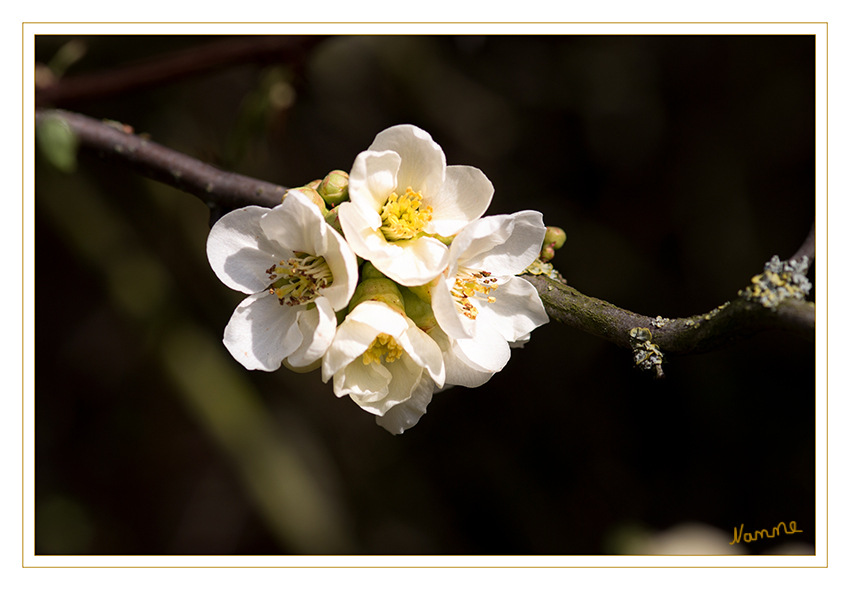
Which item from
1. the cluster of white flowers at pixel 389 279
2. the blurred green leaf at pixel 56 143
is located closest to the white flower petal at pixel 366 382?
the cluster of white flowers at pixel 389 279

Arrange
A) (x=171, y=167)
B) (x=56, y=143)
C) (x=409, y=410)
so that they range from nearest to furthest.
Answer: (x=409, y=410) → (x=56, y=143) → (x=171, y=167)

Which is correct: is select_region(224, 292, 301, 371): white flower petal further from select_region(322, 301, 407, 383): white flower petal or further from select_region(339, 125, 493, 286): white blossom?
select_region(339, 125, 493, 286): white blossom

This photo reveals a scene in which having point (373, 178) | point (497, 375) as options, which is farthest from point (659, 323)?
point (497, 375)

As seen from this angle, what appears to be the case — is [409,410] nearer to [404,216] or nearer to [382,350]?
[382,350]

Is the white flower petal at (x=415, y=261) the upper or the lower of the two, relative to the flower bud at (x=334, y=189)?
lower

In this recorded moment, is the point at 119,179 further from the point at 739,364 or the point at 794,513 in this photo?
the point at 794,513
